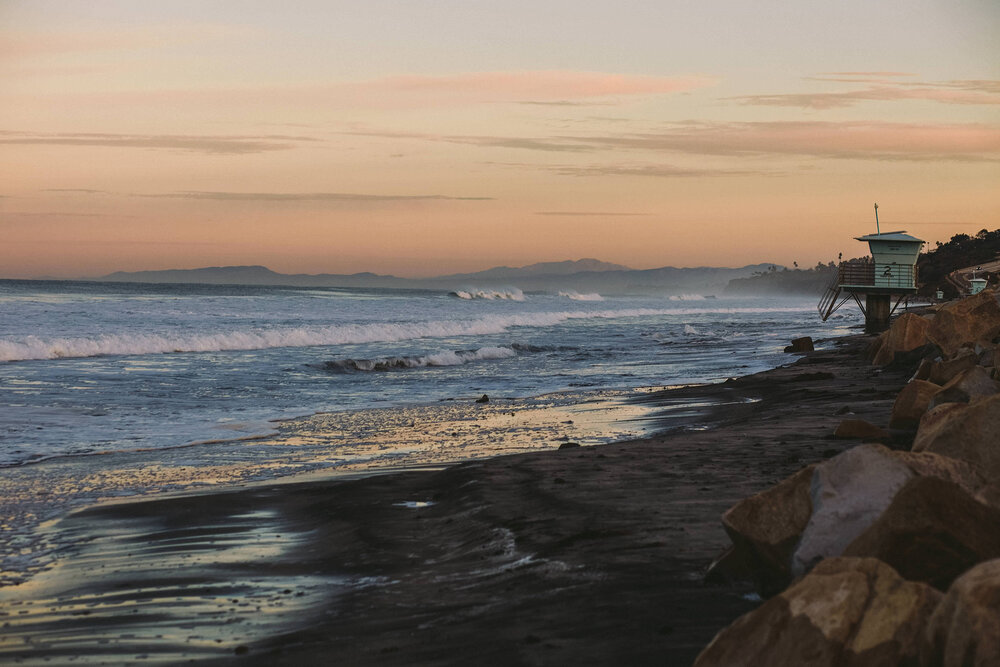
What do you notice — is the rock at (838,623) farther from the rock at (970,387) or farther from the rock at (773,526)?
the rock at (970,387)

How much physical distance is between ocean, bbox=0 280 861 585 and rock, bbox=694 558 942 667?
548cm

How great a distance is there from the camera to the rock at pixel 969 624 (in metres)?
2.88

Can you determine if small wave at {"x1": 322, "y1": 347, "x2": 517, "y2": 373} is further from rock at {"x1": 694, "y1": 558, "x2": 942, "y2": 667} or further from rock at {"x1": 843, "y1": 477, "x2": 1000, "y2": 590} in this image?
rock at {"x1": 694, "y1": 558, "x2": 942, "y2": 667}

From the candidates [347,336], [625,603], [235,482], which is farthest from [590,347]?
[625,603]

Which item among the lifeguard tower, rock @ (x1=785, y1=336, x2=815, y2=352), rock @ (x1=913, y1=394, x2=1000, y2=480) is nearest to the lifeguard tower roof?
the lifeguard tower

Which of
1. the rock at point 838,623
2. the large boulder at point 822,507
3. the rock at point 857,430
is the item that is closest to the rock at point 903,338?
the rock at point 857,430

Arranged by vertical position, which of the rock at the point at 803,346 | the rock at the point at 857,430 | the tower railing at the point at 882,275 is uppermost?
the tower railing at the point at 882,275

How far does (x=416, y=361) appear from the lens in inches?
1182

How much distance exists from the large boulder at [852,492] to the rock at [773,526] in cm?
13

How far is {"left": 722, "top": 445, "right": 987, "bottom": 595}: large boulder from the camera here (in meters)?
4.37

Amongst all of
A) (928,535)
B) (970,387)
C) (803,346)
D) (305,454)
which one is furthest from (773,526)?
(803,346)

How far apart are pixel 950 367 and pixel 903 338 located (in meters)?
7.83

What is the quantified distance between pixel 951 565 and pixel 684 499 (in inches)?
134

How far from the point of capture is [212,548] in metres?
7.54
